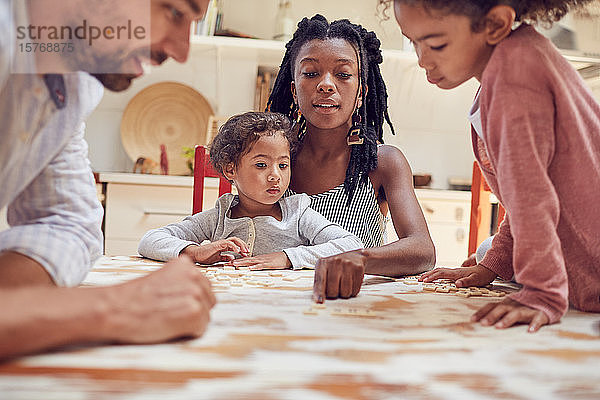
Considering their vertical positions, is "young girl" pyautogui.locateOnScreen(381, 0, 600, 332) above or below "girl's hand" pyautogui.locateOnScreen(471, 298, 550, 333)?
above

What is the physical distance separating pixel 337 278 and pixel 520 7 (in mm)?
431

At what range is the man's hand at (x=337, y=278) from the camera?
81cm

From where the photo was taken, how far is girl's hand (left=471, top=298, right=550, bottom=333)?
2.14 feet

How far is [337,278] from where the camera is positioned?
0.82 m

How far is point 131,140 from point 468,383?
2.79 meters

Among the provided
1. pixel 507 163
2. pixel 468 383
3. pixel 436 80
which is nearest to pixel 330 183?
pixel 436 80

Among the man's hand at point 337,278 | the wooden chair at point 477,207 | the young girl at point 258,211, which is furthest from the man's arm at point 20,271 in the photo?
the wooden chair at point 477,207

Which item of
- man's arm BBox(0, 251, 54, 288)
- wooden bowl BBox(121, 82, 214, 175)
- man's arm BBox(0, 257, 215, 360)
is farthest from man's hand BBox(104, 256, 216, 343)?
wooden bowl BBox(121, 82, 214, 175)

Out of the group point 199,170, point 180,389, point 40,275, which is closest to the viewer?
point 180,389

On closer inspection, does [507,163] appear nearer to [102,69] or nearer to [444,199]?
[102,69]

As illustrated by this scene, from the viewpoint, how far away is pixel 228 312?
0.67 m

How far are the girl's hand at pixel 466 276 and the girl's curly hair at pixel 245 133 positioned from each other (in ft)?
1.90

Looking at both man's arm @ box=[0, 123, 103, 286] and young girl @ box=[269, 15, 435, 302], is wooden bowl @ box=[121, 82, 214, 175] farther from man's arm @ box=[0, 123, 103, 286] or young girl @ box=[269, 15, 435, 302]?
man's arm @ box=[0, 123, 103, 286]
